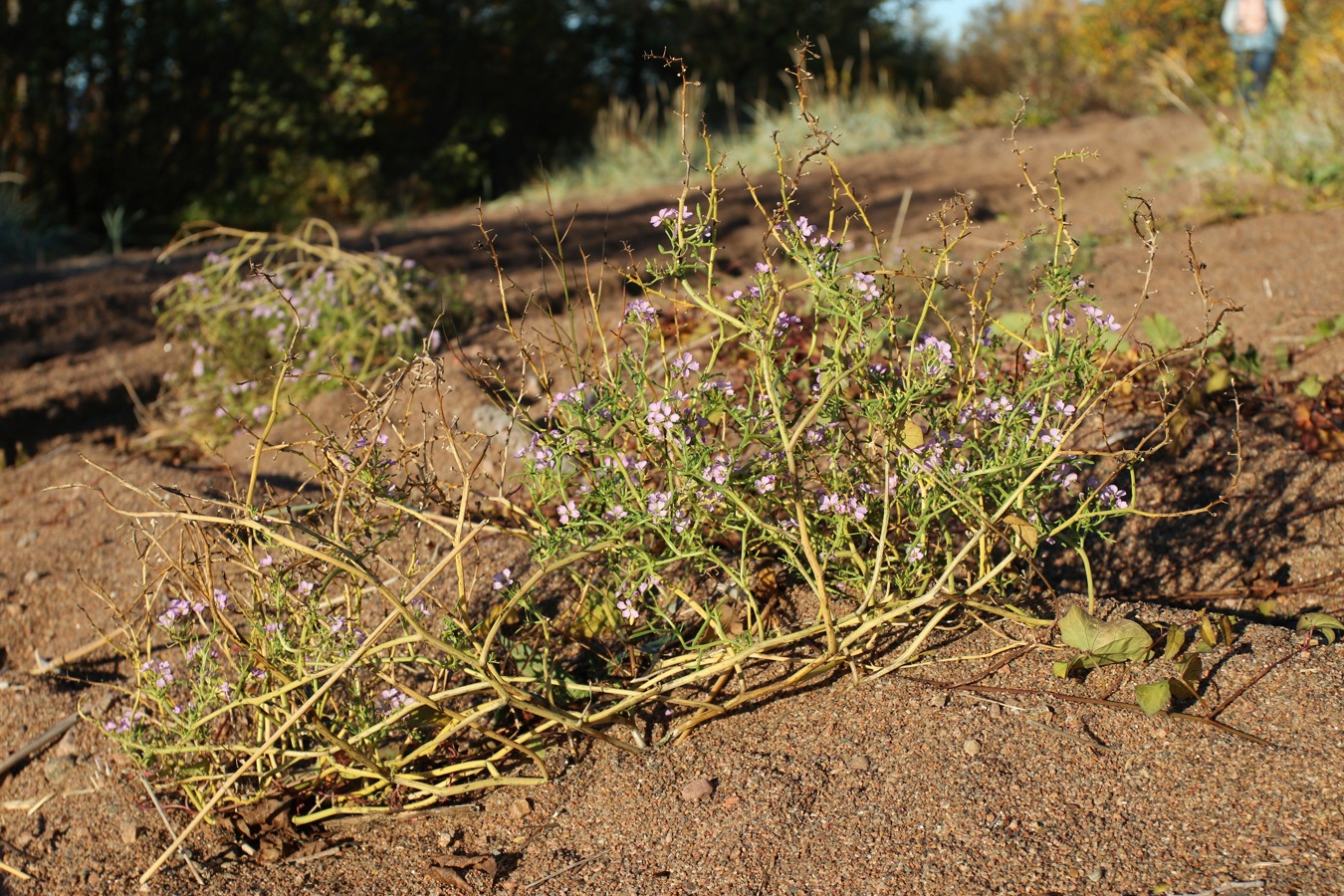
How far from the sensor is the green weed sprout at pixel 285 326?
4.05m

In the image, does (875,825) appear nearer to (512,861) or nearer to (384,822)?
(512,861)

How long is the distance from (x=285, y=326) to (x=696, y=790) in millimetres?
2880

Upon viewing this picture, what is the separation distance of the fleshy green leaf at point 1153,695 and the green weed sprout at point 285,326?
2.62m

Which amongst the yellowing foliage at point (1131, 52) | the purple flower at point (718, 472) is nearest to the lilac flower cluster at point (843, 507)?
the purple flower at point (718, 472)

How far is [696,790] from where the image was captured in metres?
2.00

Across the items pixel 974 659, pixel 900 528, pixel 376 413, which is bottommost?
pixel 974 659

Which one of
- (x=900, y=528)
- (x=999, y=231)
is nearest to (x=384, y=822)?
(x=900, y=528)

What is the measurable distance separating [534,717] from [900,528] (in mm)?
812

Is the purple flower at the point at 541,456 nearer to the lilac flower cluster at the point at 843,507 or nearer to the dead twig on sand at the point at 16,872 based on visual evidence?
the lilac flower cluster at the point at 843,507

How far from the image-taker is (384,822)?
2129 millimetres

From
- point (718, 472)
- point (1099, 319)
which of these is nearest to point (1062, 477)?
point (1099, 319)

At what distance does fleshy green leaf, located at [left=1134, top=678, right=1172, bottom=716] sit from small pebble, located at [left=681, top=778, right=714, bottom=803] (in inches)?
29.0

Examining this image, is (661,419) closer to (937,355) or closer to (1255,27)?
(937,355)

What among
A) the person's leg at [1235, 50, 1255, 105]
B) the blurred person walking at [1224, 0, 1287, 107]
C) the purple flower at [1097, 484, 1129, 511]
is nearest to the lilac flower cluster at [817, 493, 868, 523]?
the purple flower at [1097, 484, 1129, 511]
